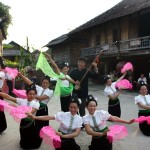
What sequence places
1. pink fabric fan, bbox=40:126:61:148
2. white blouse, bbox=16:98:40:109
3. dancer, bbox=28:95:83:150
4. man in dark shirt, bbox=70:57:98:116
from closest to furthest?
pink fabric fan, bbox=40:126:61:148, dancer, bbox=28:95:83:150, white blouse, bbox=16:98:40:109, man in dark shirt, bbox=70:57:98:116

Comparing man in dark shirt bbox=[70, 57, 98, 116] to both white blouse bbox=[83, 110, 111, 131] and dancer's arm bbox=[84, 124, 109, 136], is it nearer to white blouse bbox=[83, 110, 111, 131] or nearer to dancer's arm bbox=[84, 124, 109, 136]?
white blouse bbox=[83, 110, 111, 131]

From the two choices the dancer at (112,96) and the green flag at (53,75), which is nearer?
the green flag at (53,75)

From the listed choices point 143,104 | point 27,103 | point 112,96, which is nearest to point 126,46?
point 112,96

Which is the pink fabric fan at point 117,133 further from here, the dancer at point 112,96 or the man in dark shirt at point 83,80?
the dancer at point 112,96

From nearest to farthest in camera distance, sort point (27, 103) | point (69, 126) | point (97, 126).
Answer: point (69, 126) → point (97, 126) → point (27, 103)

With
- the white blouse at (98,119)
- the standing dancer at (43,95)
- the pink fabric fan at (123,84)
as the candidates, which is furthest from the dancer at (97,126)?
the pink fabric fan at (123,84)

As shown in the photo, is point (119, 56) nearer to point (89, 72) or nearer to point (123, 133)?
point (89, 72)

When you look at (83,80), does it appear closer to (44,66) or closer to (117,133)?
(44,66)

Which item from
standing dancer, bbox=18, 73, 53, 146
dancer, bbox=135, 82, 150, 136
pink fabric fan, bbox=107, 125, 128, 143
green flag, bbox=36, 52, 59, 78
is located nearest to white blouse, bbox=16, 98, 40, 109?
standing dancer, bbox=18, 73, 53, 146

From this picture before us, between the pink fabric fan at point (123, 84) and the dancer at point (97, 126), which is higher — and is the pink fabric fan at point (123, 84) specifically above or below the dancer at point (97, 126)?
above

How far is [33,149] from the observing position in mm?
5535

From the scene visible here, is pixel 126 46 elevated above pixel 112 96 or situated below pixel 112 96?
above

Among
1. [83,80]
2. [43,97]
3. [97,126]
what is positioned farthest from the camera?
[83,80]

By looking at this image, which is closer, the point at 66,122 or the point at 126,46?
the point at 66,122
